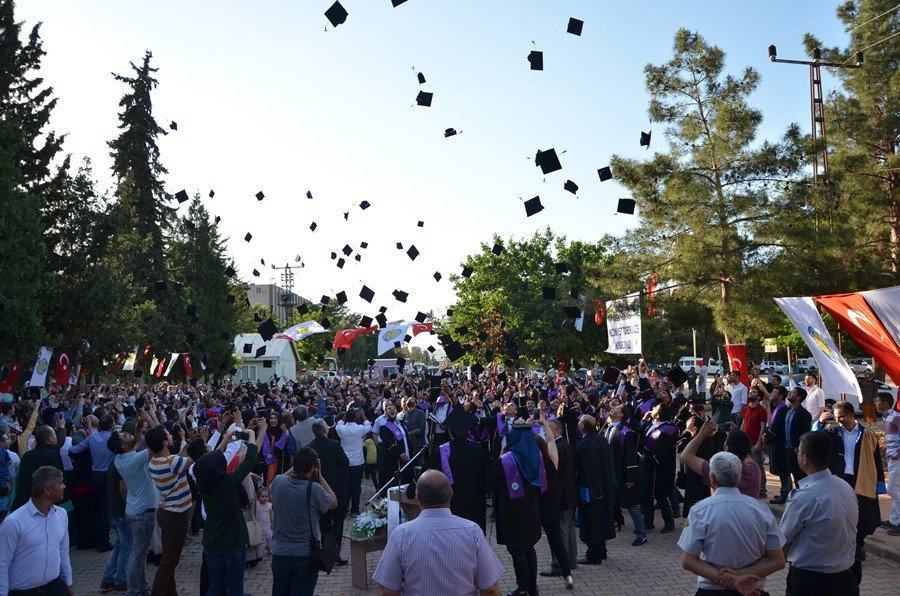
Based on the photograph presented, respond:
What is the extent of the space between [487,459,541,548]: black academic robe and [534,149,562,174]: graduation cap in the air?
843 centimetres

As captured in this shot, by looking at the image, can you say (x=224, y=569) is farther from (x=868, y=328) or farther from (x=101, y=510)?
(x=868, y=328)

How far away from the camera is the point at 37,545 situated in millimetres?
4570

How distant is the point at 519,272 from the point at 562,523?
43494mm

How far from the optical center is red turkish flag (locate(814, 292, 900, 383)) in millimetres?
9664

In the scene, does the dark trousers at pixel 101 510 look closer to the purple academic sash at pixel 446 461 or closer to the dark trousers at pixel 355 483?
the dark trousers at pixel 355 483

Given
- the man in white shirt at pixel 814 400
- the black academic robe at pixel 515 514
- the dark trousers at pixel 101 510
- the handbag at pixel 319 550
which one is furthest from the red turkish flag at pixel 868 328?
the dark trousers at pixel 101 510

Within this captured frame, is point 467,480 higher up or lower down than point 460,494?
higher up

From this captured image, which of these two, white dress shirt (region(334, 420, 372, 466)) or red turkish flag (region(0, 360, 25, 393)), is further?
red turkish flag (region(0, 360, 25, 393))

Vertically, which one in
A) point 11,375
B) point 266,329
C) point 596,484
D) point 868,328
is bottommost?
point 596,484

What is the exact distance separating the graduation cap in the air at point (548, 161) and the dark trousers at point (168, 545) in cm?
957

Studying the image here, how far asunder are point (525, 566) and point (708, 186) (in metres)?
14.4

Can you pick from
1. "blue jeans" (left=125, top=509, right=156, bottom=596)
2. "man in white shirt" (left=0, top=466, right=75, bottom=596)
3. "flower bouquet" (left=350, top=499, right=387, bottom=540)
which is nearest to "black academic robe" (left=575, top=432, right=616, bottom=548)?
"flower bouquet" (left=350, top=499, right=387, bottom=540)

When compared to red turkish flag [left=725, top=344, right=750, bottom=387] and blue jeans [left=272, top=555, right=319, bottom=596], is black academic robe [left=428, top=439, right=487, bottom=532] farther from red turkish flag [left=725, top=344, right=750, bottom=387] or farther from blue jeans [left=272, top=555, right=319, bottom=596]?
red turkish flag [left=725, top=344, right=750, bottom=387]

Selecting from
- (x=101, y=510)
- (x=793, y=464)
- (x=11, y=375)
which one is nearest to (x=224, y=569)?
(x=101, y=510)
